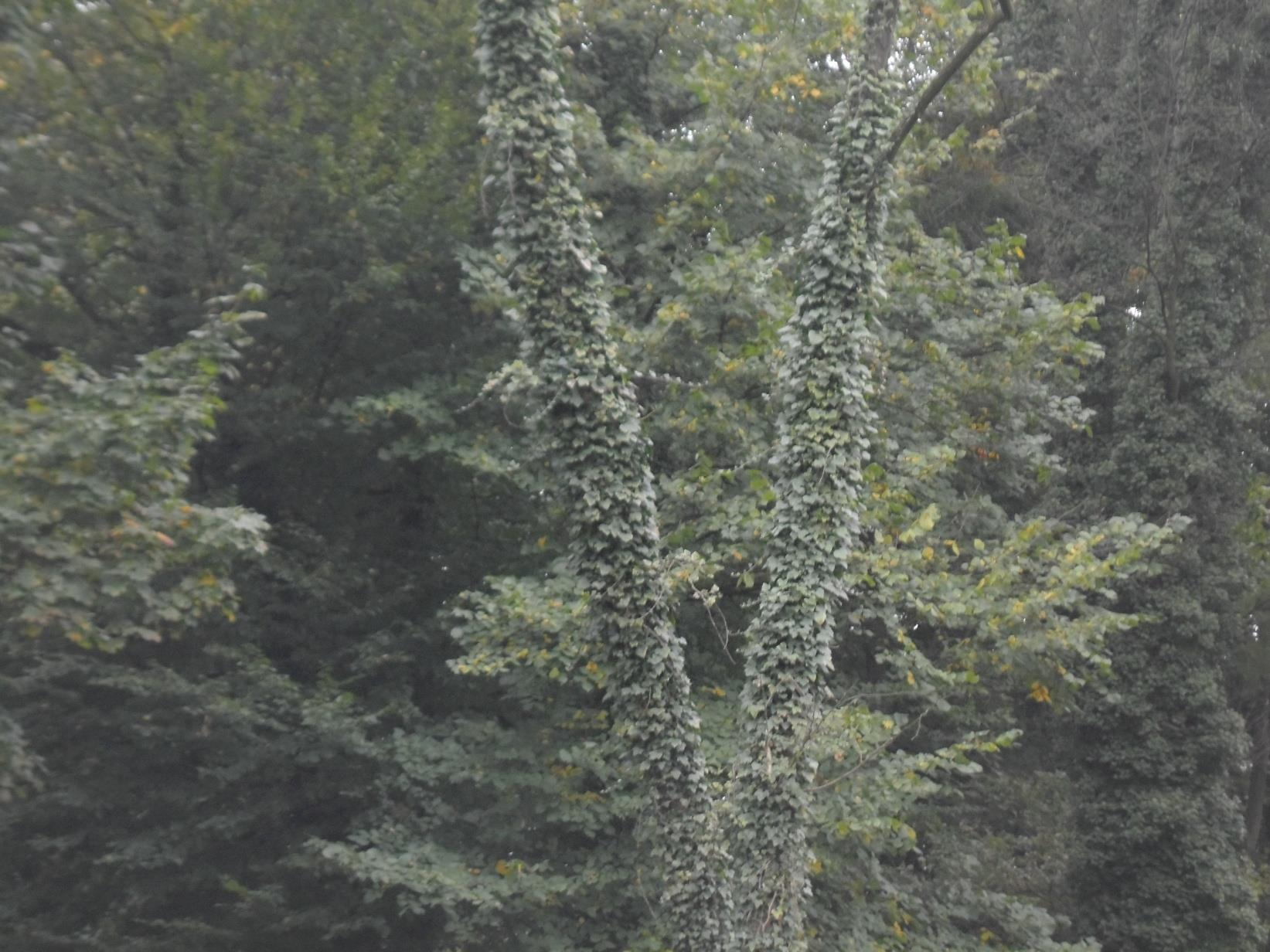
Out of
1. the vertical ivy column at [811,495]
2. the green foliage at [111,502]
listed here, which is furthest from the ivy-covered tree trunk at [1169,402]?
the green foliage at [111,502]

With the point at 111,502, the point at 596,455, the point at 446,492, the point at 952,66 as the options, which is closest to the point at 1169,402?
the point at 952,66

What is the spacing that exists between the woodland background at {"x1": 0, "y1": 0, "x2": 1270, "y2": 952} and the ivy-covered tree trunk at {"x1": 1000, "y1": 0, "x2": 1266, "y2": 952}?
55 cm

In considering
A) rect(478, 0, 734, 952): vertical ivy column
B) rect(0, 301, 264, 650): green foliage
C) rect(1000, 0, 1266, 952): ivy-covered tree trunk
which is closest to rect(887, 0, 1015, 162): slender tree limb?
rect(478, 0, 734, 952): vertical ivy column

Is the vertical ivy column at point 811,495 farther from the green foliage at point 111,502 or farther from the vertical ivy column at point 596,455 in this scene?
the green foliage at point 111,502

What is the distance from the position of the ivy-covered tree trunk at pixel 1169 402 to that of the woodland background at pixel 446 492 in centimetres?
55

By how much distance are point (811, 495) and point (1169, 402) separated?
7.54m

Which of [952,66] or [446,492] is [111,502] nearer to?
[446,492]

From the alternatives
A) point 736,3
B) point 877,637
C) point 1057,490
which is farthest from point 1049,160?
point 877,637

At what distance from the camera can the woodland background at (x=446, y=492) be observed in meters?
7.29

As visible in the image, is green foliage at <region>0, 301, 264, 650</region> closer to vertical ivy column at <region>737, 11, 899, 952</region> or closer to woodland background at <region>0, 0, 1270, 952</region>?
woodland background at <region>0, 0, 1270, 952</region>

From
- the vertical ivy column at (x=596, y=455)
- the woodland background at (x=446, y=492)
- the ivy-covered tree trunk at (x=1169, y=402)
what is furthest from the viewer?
the ivy-covered tree trunk at (x=1169, y=402)

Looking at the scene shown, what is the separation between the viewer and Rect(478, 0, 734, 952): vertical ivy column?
6.73 m

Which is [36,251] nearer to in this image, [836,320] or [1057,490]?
[836,320]

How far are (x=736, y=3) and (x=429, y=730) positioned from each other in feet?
19.4
